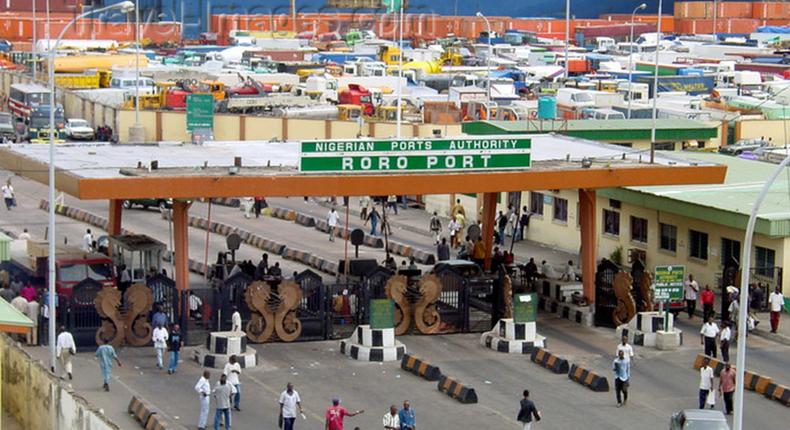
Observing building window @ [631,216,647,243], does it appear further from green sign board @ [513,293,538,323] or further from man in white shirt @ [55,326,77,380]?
man in white shirt @ [55,326,77,380]

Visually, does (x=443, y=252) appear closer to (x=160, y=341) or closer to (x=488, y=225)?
(x=488, y=225)

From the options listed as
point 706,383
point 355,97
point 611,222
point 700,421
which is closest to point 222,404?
point 700,421

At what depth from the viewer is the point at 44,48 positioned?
11238cm

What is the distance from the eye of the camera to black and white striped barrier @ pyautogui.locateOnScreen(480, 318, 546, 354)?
37281 mm

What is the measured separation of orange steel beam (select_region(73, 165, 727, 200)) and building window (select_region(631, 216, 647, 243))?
7.60 metres

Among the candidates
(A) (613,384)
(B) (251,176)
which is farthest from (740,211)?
(B) (251,176)

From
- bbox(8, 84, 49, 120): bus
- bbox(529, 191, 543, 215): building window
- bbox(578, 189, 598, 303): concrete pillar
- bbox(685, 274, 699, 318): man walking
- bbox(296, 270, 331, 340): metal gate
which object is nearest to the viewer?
bbox(296, 270, 331, 340): metal gate

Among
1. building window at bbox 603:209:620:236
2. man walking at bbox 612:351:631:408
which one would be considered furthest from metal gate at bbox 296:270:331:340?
building window at bbox 603:209:620:236

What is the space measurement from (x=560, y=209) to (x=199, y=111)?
2365 cm

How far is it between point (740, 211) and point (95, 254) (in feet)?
48.9

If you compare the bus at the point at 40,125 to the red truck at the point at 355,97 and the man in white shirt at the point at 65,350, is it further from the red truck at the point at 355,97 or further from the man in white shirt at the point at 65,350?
the man in white shirt at the point at 65,350

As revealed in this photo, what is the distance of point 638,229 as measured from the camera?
48.3 metres

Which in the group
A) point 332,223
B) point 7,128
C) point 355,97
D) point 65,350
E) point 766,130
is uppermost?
point 355,97

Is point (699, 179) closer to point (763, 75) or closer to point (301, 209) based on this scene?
point (301, 209)
